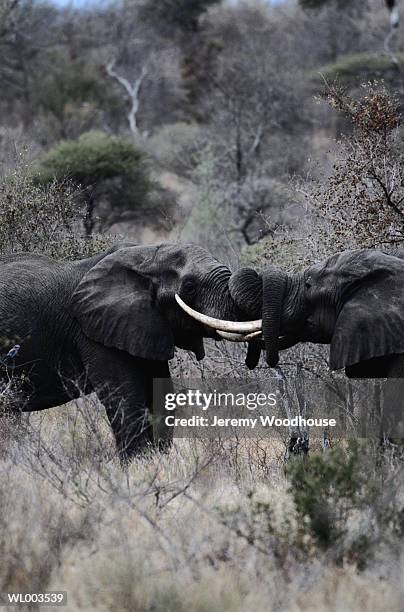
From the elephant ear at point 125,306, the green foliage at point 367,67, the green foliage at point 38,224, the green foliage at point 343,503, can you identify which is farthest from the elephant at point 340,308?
the green foliage at point 367,67

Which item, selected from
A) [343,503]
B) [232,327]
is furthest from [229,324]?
[343,503]

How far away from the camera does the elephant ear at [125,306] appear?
10.1 metres

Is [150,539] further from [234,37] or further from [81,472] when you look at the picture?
[234,37]

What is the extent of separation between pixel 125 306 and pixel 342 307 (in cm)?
180

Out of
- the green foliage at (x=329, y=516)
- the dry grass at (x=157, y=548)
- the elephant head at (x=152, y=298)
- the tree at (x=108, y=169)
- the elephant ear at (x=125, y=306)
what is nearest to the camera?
the dry grass at (x=157, y=548)

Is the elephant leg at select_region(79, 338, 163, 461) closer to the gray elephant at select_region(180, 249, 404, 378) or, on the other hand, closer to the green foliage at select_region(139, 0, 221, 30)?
the gray elephant at select_region(180, 249, 404, 378)

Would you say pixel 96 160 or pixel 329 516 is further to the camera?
pixel 96 160

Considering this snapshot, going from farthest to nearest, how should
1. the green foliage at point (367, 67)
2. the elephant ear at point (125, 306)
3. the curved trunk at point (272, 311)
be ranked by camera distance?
the green foliage at point (367, 67)
the elephant ear at point (125, 306)
the curved trunk at point (272, 311)

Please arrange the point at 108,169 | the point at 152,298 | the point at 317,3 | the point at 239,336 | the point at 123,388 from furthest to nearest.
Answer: the point at 317,3 → the point at 108,169 → the point at 152,298 → the point at 123,388 → the point at 239,336

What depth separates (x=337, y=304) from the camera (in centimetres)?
959

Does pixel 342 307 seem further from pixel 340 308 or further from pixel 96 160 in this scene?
pixel 96 160

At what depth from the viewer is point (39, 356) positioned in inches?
415

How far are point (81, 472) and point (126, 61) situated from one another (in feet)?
125

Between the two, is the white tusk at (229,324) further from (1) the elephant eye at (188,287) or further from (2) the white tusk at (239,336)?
(1) the elephant eye at (188,287)
